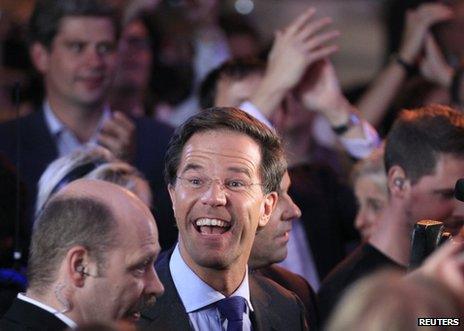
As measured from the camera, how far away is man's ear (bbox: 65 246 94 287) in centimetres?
386

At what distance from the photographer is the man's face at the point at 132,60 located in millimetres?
7449

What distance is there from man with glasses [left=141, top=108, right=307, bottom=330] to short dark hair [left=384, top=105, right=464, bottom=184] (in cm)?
112

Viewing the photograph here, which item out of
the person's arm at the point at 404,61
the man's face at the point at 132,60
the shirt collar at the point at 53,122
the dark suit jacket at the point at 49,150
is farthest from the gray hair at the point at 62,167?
the person's arm at the point at 404,61

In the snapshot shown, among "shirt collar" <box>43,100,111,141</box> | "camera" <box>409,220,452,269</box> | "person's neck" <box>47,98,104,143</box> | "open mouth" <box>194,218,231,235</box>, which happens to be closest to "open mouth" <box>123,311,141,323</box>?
"open mouth" <box>194,218,231,235</box>

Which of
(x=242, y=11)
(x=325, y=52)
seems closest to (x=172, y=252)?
(x=325, y=52)

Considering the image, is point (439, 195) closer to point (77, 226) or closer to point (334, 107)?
point (334, 107)

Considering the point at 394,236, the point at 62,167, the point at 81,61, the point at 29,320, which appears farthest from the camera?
the point at 81,61

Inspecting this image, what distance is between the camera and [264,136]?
4.54m

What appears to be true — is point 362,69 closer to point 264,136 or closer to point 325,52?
point 325,52

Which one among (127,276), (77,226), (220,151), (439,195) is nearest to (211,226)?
(220,151)

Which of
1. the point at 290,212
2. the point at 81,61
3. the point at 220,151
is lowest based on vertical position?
the point at 290,212

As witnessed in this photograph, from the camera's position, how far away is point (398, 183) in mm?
5543

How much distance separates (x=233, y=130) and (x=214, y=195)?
11.4 inches

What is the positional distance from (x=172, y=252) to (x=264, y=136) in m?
0.52
